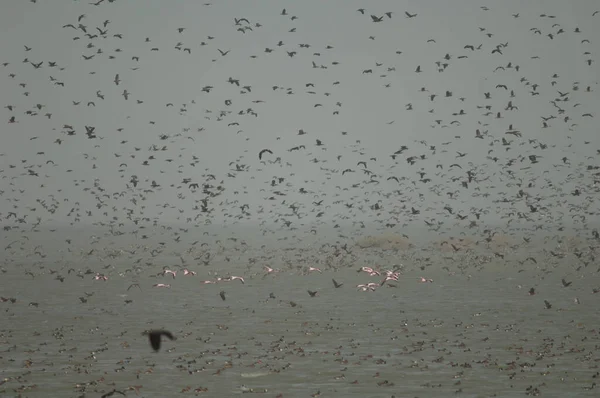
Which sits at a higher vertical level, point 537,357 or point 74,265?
point 74,265

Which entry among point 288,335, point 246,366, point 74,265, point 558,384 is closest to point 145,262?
point 74,265

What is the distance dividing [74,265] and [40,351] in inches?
1737

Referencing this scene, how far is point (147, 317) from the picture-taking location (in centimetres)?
4306

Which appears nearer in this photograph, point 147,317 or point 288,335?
point 288,335

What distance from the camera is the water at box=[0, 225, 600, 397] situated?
27609 millimetres

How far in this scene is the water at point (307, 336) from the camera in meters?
27.6

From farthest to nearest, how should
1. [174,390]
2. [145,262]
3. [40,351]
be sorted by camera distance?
[145,262]
[40,351]
[174,390]

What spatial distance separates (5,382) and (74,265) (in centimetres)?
4995

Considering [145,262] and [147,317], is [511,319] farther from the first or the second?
[145,262]

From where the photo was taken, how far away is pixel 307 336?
36.7 meters

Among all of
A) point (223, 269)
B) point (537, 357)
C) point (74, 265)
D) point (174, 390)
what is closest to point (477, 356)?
point (537, 357)

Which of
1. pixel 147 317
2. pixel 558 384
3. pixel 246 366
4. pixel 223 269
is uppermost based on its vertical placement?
pixel 223 269

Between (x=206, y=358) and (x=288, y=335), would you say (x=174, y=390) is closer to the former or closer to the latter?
(x=206, y=358)

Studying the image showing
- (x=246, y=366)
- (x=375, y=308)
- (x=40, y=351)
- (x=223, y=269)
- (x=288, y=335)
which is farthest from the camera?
(x=223, y=269)
